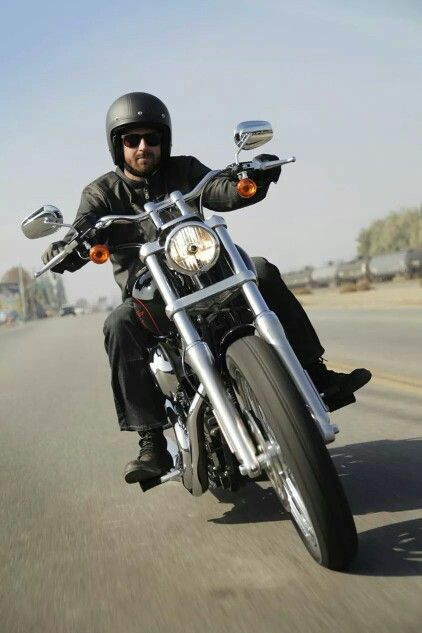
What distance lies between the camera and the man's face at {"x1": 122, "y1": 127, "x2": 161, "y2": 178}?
4992 mm

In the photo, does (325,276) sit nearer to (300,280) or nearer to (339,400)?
(300,280)

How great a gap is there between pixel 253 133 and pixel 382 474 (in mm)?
1939

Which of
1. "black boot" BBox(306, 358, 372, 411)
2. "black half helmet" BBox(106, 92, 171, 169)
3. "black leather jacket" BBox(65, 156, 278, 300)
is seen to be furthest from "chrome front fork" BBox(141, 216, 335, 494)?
"black half helmet" BBox(106, 92, 171, 169)

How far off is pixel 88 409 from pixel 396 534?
19.4 ft

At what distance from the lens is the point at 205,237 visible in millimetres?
3818

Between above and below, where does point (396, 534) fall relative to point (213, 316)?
below

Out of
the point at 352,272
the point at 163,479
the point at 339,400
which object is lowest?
the point at 352,272

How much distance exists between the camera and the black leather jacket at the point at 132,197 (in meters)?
5.00

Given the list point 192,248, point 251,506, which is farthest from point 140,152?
point 251,506

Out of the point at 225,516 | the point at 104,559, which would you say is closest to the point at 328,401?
the point at 225,516

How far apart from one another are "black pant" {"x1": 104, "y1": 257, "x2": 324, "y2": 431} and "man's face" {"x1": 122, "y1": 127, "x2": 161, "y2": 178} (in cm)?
82

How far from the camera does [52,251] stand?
460 centimetres

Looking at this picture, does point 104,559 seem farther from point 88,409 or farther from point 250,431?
point 88,409

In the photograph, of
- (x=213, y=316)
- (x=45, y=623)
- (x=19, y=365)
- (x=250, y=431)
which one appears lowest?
(x=19, y=365)
